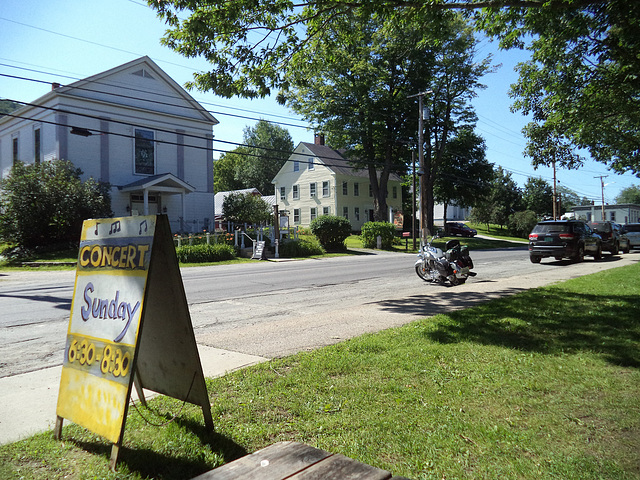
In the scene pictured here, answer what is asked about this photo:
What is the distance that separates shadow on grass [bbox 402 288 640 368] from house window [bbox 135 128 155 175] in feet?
84.3

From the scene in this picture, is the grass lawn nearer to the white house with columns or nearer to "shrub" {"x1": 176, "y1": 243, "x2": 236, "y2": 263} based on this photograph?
"shrub" {"x1": 176, "y1": 243, "x2": 236, "y2": 263}

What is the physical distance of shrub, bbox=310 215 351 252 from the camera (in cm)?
3012

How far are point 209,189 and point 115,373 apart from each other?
103 ft

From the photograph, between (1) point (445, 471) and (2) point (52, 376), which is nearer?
(1) point (445, 471)

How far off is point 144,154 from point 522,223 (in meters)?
48.3

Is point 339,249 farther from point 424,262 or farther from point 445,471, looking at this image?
point 445,471

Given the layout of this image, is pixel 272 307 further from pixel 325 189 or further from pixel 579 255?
pixel 325 189

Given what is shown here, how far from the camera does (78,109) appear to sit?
26.3 metres

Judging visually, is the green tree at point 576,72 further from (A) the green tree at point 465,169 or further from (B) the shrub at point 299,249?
(A) the green tree at point 465,169

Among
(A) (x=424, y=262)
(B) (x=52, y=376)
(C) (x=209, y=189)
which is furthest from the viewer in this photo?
(C) (x=209, y=189)

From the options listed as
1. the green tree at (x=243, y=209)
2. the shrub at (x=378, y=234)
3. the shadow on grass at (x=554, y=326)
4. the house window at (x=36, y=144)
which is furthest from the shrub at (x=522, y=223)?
the shadow on grass at (x=554, y=326)

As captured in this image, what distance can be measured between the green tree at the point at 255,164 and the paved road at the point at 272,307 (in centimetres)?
6109

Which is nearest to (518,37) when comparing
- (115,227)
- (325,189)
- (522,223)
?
(115,227)

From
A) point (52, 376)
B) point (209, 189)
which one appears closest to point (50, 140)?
point (209, 189)
